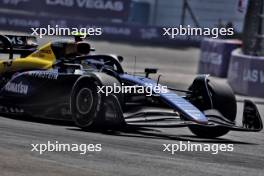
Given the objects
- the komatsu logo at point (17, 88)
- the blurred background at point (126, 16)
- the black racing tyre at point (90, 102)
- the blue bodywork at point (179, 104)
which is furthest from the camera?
the blurred background at point (126, 16)

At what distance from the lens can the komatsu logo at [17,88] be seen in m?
10.3

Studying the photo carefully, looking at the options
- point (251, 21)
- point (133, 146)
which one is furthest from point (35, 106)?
point (251, 21)

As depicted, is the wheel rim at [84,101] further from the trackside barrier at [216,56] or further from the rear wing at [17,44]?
the trackside barrier at [216,56]

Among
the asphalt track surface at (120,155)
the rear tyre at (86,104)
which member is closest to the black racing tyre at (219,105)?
the asphalt track surface at (120,155)

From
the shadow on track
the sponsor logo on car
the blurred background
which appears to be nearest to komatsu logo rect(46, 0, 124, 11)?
the blurred background

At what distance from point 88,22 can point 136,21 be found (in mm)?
5416

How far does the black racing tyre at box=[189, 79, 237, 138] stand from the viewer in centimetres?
955

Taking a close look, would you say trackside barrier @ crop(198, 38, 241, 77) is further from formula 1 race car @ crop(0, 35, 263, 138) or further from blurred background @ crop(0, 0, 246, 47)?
formula 1 race car @ crop(0, 35, 263, 138)

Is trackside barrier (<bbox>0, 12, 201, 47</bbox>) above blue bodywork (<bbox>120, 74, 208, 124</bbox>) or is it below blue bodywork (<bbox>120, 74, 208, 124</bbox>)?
below

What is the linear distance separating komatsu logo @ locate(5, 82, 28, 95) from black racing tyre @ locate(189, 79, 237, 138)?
7.53 feet

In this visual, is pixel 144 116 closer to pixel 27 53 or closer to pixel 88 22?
pixel 27 53

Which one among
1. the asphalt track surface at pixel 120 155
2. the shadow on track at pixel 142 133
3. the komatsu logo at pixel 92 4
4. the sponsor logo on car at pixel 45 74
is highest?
the komatsu logo at pixel 92 4

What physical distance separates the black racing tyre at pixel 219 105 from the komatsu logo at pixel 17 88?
2.29 meters

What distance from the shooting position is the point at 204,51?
24.5 metres
